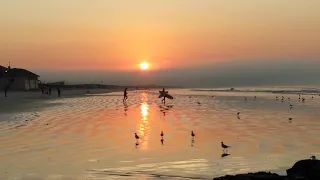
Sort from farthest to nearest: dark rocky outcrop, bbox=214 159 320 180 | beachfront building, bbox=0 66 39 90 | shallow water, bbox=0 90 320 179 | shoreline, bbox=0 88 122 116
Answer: beachfront building, bbox=0 66 39 90 < shoreline, bbox=0 88 122 116 < shallow water, bbox=0 90 320 179 < dark rocky outcrop, bbox=214 159 320 180

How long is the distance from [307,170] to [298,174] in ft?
0.89

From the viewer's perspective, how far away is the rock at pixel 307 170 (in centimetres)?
1046

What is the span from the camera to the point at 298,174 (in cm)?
1106

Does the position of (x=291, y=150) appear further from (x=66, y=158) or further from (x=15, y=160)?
(x=15, y=160)

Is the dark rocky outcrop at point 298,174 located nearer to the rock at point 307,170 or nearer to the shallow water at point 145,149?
the rock at point 307,170

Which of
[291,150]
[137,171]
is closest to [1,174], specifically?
[137,171]

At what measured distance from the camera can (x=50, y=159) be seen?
49.5ft

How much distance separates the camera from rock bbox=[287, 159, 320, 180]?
10.5 metres

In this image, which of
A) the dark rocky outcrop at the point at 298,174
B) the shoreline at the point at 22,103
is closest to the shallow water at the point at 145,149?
the dark rocky outcrop at the point at 298,174

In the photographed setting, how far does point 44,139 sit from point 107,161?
646 cm

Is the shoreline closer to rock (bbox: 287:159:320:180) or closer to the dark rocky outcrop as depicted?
the dark rocky outcrop

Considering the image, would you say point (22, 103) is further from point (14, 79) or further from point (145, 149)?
point (145, 149)

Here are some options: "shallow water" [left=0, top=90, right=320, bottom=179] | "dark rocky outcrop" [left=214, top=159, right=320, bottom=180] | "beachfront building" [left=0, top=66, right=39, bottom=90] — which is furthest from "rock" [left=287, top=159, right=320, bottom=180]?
"beachfront building" [left=0, top=66, right=39, bottom=90]

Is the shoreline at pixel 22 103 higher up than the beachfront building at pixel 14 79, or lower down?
lower down
